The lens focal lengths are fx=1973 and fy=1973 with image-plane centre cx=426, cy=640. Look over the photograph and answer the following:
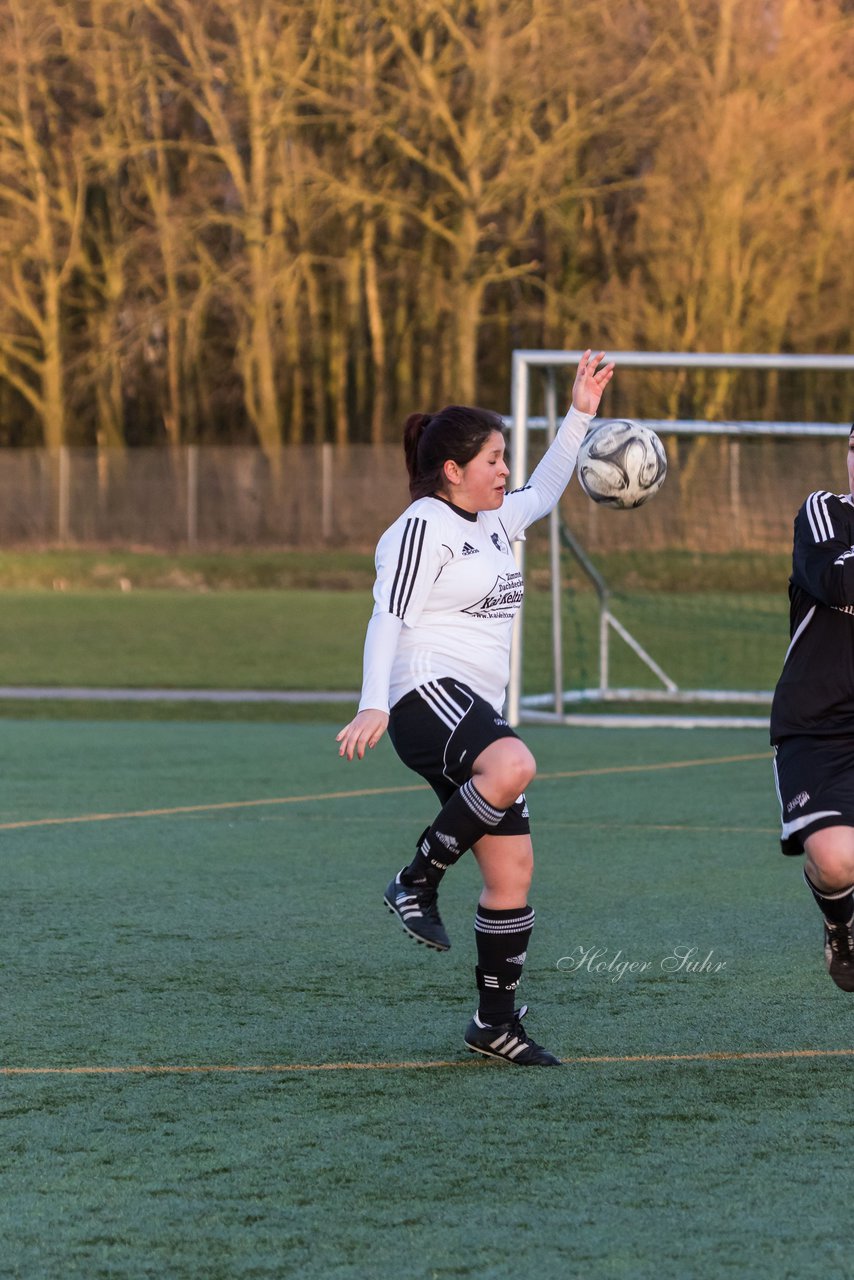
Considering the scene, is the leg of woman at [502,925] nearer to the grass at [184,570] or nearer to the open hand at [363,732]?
the open hand at [363,732]

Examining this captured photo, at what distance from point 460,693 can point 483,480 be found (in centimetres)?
57

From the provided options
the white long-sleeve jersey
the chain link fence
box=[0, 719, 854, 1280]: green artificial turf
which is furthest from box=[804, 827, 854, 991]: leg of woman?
the chain link fence

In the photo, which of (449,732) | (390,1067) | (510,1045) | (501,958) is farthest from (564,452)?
(390,1067)

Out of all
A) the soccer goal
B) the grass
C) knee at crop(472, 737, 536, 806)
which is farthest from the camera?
the grass

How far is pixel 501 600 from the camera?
528cm

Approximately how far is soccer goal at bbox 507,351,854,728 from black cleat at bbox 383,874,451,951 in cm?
897

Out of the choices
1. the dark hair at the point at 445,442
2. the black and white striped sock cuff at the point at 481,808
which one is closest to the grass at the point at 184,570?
the dark hair at the point at 445,442

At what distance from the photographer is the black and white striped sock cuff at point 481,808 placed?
16.3 feet

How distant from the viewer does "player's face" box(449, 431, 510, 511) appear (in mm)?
5250

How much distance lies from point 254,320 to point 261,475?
9.63 feet

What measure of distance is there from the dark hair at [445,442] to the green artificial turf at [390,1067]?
4.93 feet

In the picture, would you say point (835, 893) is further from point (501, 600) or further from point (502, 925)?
point (501, 600)

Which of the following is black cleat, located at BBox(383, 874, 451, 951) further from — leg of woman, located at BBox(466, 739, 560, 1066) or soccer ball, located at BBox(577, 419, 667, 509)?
soccer ball, located at BBox(577, 419, 667, 509)

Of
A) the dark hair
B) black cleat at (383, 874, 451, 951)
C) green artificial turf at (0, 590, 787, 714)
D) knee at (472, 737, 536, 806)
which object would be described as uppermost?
the dark hair
